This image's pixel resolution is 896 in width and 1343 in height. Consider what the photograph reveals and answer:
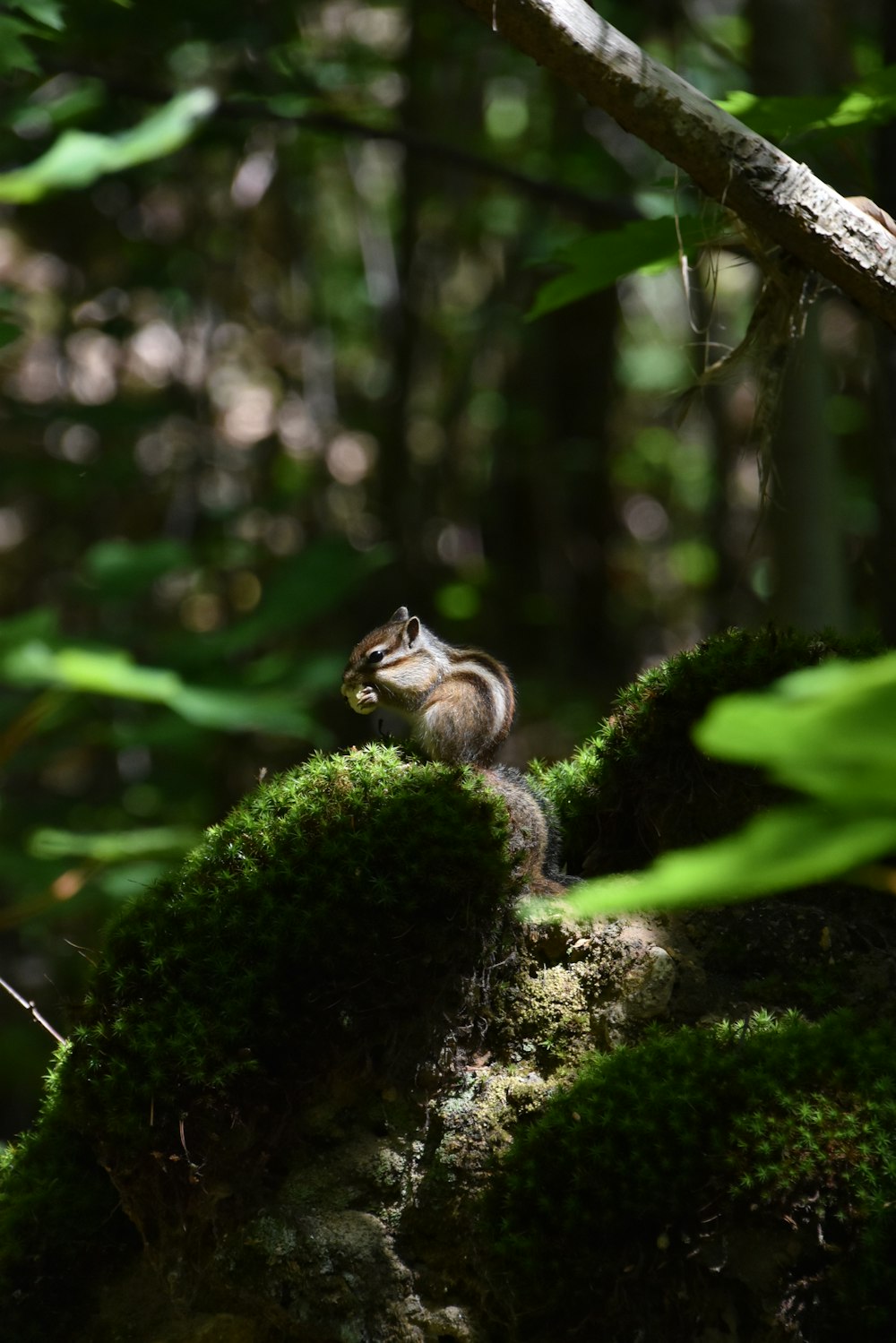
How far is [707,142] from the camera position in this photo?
8.08 feet

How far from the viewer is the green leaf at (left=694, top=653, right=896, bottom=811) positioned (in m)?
0.78

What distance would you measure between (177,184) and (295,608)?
5547mm

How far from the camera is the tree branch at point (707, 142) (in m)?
2.38

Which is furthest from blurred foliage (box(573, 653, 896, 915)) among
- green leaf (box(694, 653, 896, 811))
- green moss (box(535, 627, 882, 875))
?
green moss (box(535, 627, 882, 875))

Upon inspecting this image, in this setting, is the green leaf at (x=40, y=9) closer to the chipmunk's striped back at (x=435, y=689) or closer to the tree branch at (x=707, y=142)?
the tree branch at (x=707, y=142)

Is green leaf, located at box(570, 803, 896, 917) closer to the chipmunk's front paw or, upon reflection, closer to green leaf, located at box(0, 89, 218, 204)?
the chipmunk's front paw

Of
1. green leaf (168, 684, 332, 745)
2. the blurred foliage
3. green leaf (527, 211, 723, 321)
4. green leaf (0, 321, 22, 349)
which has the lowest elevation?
the blurred foliage

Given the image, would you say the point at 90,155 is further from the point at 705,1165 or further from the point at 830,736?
the point at 830,736

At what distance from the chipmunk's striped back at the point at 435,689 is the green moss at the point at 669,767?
277mm

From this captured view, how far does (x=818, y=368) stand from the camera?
4.49 m

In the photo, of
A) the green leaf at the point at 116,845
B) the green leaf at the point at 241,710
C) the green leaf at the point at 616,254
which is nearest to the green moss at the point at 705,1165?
the green leaf at the point at 116,845

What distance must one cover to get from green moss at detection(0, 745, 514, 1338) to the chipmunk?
0.45ft

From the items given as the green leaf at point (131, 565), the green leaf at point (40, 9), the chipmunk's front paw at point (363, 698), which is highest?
the green leaf at point (40, 9)

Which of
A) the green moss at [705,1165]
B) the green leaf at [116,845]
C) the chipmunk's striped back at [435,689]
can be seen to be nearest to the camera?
the green moss at [705,1165]
